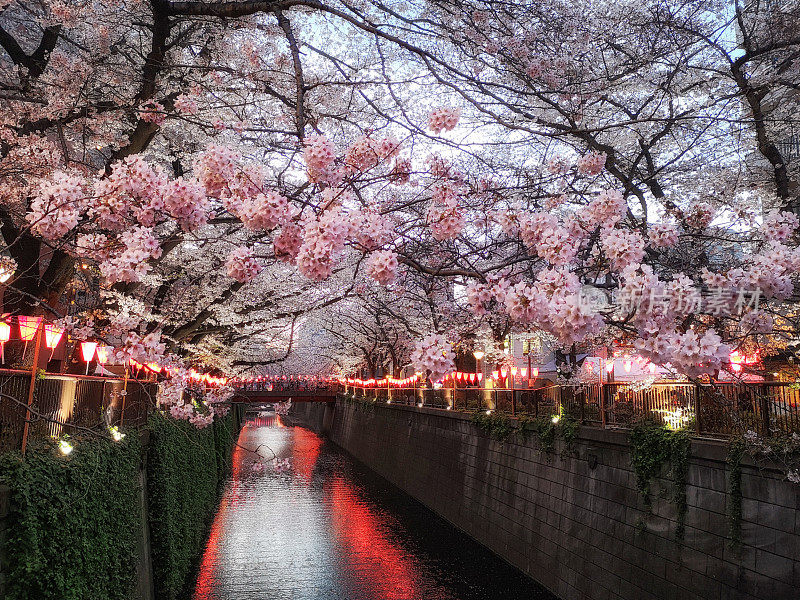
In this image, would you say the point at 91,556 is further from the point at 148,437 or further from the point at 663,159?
the point at 663,159

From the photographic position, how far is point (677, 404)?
33.4ft

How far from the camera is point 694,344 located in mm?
4820

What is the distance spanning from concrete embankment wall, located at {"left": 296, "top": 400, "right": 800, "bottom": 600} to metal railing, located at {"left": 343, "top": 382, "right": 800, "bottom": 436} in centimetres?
39

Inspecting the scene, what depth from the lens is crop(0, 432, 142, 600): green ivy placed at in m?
5.50

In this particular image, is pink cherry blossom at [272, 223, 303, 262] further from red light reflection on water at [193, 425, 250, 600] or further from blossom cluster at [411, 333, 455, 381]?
red light reflection on water at [193, 425, 250, 600]

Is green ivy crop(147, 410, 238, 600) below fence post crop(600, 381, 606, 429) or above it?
below

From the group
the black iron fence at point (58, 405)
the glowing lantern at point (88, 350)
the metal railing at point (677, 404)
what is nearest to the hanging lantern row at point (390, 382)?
→ the metal railing at point (677, 404)

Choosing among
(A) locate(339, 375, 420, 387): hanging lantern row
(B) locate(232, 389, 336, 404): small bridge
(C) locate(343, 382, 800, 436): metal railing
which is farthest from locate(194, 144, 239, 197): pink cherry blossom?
(B) locate(232, 389, 336, 404): small bridge

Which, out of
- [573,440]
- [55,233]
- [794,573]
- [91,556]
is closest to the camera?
[55,233]

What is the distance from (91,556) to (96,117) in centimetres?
615

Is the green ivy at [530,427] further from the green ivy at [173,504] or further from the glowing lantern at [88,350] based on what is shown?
the glowing lantern at [88,350]

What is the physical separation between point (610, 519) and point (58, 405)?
935 cm

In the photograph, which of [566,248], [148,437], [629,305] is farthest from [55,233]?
[148,437]

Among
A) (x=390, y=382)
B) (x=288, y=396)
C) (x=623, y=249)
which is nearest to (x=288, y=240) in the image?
(x=623, y=249)
